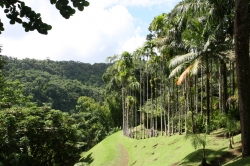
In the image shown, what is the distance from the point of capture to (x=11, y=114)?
20203mm

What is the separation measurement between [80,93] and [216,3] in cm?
7349

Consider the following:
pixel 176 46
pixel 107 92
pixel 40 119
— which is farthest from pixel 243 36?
pixel 107 92

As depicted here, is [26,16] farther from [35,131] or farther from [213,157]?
[35,131]

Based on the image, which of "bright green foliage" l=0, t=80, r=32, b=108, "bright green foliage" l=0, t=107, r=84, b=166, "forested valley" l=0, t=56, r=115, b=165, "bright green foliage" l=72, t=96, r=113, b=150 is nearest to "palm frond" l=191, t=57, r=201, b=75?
"forested valley" l=0, t=56, r=115, b=165

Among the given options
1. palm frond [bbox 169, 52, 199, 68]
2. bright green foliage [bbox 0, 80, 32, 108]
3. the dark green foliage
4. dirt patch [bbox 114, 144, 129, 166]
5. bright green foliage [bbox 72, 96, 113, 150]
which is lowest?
dirt patch [bbox 114, 144, 129, 166]

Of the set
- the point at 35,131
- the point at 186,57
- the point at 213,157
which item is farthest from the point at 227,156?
the point at 35,131

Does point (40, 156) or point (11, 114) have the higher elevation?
point (11, 114)

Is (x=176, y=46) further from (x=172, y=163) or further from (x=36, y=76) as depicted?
(x=36, y=76)

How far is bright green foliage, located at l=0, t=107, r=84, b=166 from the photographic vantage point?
A: 18.2 metres

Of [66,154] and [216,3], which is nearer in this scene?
[216,3]

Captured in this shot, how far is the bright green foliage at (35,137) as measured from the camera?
1817cm

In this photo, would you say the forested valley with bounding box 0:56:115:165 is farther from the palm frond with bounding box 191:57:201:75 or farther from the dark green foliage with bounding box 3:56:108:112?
the dark green foliage with bounding box 3:56:108:112

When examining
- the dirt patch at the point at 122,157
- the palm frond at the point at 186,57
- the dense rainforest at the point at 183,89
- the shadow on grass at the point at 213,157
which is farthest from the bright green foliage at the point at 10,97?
the shadow on grass at the point at 213,157

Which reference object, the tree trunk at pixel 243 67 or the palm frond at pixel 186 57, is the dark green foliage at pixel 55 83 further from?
the tree trunk at pixel 243 67
